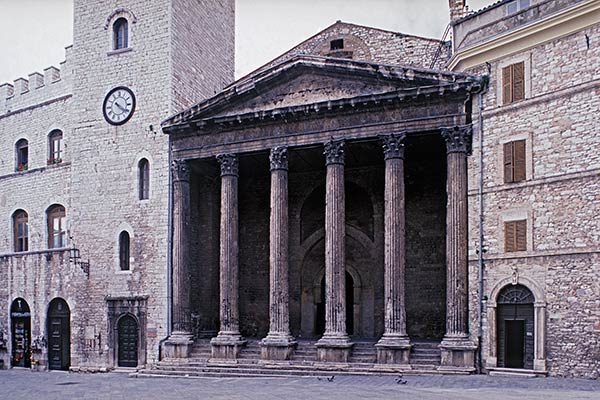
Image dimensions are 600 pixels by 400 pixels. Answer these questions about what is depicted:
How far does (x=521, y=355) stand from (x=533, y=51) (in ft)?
28.1

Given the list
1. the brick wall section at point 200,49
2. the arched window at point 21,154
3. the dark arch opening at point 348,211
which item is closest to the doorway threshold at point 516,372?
the dark arch opening at point 348,211

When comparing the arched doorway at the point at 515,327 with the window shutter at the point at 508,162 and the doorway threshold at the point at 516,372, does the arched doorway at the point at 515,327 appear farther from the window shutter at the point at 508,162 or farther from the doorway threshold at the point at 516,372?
the window shutter at the point at 508,162

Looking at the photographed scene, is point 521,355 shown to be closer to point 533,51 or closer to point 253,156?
point 533,51

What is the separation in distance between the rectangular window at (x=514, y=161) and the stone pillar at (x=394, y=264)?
319 cm

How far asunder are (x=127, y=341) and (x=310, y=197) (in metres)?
8.72

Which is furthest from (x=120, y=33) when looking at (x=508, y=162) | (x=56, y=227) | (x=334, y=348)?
(x=508, y=162)

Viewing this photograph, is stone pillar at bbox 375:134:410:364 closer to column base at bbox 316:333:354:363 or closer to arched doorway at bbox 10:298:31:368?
column base at bbox 316:333:354:363

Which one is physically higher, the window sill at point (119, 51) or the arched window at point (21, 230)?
the window sill at point (119, 51)

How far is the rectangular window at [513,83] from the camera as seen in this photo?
64.2 feet

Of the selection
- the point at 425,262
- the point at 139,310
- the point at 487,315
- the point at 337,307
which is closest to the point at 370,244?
the point at 425,262

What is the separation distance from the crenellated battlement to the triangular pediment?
249 inches

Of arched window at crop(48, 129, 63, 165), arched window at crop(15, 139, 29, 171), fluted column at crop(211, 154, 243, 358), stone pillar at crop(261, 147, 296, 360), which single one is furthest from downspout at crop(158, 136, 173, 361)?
arched window at crop(15, 139, 29, 171)

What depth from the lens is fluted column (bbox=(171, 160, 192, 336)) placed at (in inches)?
927

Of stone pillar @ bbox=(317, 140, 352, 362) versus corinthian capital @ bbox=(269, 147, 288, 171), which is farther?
corinthian capital @ bbox=(269, 147, 288, 171)
